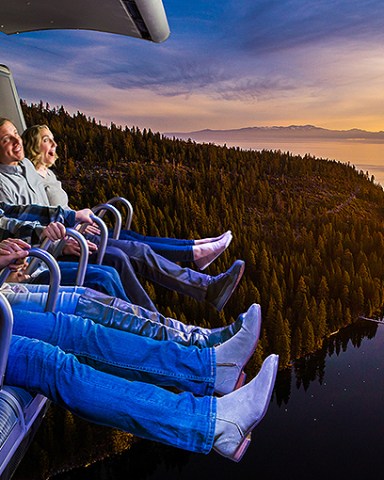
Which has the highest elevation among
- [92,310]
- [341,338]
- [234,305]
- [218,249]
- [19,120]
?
[19,120]

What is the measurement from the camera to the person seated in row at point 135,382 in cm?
111

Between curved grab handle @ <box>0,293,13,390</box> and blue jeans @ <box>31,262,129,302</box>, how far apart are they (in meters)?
0.63

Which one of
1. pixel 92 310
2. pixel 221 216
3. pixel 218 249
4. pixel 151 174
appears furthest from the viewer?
pixel 151 174

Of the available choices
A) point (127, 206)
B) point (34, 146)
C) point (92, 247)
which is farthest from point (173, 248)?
point (34, 146)

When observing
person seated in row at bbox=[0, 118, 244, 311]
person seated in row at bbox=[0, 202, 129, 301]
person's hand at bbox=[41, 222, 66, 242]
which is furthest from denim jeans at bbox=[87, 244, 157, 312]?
person's hand at bbox=[41, 222, 66, 242]

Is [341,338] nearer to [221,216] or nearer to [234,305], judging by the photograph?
[234,305]

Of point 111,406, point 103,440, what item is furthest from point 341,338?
point 111,406

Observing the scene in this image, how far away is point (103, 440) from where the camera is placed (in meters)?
2.07

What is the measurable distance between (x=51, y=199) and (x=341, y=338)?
5.10 feet

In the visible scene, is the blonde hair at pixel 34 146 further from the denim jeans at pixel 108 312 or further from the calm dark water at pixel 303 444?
the calm dark water at pixel 303 444

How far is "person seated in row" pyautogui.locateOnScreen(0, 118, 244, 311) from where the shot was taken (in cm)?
193

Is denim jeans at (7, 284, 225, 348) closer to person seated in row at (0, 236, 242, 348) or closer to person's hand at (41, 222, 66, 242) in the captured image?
person seated in row at (0, 236, 242, 348)

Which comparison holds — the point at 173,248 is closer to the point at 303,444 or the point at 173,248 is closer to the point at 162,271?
the point at 162,271

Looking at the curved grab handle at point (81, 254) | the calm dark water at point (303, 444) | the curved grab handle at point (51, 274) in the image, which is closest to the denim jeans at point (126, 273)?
the curved grab handle at point (81, 254)
